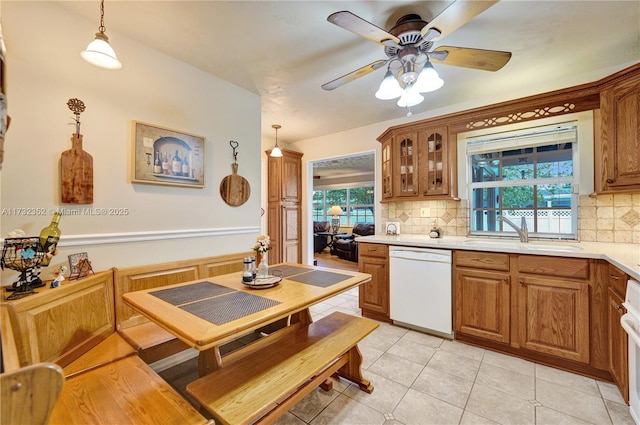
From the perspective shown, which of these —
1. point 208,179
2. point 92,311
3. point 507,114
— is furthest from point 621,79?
point 92,311

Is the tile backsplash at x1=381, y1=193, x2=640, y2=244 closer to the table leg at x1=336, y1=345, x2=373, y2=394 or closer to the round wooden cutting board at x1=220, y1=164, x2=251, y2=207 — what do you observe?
the table leg at x1=336, y1=345, x2=373, y2=394

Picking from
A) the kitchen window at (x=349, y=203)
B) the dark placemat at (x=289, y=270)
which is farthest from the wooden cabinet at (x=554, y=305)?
the kitchen window at (x=349, y=203)

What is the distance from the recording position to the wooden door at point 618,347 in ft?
5.35

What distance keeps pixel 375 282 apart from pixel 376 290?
0.30 feet

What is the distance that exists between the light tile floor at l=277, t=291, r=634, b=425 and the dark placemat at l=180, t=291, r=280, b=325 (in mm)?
780

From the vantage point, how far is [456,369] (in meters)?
2.10

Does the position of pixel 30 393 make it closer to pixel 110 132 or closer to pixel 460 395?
pixel 110 132

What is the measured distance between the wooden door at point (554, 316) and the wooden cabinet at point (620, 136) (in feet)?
2.82

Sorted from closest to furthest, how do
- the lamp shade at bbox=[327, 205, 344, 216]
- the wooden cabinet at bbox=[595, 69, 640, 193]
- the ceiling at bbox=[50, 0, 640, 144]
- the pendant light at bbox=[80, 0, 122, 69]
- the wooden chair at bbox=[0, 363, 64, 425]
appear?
the wooden chair at bbox=[0, 363, 64, 425], the pendant light at bbox=[80, 0, 122, 69], the ceiling at bbox=[50, 0, 640, 144], the wooden cabinet at bbox=[595, 69, 640, 193], the lamp shade at bbox=[327, 205, 344, 216]

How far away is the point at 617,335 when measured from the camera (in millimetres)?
1747

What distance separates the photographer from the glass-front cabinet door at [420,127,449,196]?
2990 mm

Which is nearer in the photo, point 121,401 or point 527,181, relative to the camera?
point 121,401

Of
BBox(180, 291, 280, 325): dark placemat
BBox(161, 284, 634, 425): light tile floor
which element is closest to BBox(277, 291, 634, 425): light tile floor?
BBox(161, 284, 634, 425): light tile floor

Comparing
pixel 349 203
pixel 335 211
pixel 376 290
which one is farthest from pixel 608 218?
pixel 349 203
